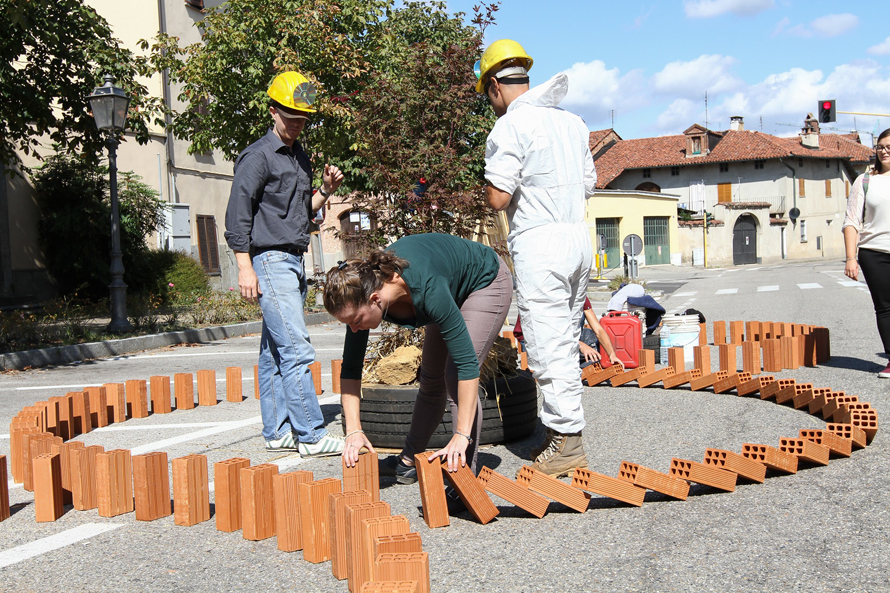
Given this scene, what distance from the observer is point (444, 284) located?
3273mm

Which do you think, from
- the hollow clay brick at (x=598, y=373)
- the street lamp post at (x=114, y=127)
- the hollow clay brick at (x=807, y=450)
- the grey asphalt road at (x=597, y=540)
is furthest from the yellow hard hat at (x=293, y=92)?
the street lamp post at (x=114, y=127)

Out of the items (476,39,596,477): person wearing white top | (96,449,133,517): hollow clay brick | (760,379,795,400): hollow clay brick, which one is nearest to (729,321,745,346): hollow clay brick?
(760,379,795,400): hollow clay brick

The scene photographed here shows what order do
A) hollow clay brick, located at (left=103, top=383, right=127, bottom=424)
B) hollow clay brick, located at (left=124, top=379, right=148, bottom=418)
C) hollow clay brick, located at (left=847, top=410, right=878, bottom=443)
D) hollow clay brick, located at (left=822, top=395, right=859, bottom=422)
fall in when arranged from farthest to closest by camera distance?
hollow clay brick, located at (left=124, top=379, right=148, bottom=418), hollow clay brick, located at (left=103, top=383, right=127, bottom=424), hollow clay brick, located at (left=822, top=395, right=859, bottom=422), hollow clay brick, located at (left=847, top=410, right=878, bottom=443)

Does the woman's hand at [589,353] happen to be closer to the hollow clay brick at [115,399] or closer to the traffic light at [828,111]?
the hollow clay brick at [115,399]

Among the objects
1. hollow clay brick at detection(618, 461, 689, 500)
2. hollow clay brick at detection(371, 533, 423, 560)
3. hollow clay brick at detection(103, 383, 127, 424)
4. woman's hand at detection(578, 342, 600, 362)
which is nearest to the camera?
hollow clay brick at detection(371, 533, 423, 560)

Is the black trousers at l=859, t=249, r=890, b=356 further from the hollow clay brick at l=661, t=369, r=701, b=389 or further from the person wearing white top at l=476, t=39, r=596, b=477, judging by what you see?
the person wearing white top at l=476, t=39, r=596, b=477

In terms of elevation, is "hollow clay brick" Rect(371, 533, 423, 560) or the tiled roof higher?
the tiled roof

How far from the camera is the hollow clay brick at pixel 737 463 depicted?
358 cm

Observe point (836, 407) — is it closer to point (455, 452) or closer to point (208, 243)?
point (455, 452)

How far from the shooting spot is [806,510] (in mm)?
3275

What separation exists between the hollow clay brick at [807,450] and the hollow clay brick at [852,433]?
0.28 metres

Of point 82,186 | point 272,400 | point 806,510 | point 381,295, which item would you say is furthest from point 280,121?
point 82,186

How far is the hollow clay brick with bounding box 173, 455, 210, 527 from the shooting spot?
3.37m

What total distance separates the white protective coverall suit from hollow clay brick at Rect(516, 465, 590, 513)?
0.59 metres
